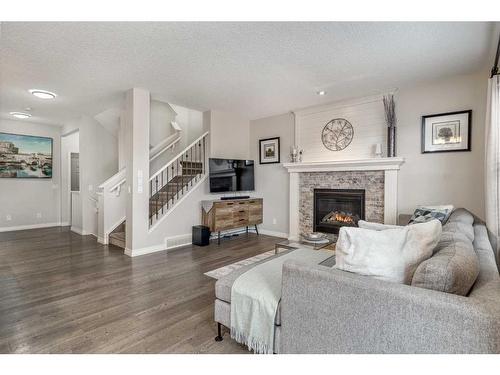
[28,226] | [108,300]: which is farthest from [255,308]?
[28,226]

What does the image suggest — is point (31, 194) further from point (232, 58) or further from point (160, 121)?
point (232, 58)

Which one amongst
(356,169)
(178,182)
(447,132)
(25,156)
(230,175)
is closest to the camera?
(447,132)

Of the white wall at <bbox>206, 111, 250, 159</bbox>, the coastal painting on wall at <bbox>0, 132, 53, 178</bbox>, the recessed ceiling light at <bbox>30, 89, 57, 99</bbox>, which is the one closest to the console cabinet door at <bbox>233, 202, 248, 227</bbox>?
the white wall at <bbox>206, 111, 250, 159</bbox>

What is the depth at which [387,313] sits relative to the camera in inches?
43.9

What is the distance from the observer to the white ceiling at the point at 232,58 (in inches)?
95.7

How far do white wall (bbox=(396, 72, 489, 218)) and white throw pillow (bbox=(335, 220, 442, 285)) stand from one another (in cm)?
280

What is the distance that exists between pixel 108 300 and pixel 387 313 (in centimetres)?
248

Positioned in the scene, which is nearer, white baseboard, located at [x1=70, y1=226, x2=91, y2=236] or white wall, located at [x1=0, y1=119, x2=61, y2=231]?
white baseboard, located at [x1=70, y1=226, x2=91, y2=236]

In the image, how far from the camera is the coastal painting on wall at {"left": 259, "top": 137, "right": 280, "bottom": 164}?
564 cm

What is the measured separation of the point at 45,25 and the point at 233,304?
2905mm

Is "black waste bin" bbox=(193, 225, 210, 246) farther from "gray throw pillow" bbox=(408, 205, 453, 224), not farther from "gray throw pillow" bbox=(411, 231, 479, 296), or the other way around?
"gray throw pillow" bbox=(411, 231, 479, 296)

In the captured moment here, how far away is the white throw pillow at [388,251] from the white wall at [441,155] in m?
2.80

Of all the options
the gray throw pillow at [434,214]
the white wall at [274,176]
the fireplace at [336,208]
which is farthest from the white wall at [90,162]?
the gray throw pillow at [434,214]

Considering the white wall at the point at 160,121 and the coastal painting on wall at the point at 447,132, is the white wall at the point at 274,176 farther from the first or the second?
the coastal painting on wall at the point at 447,132
